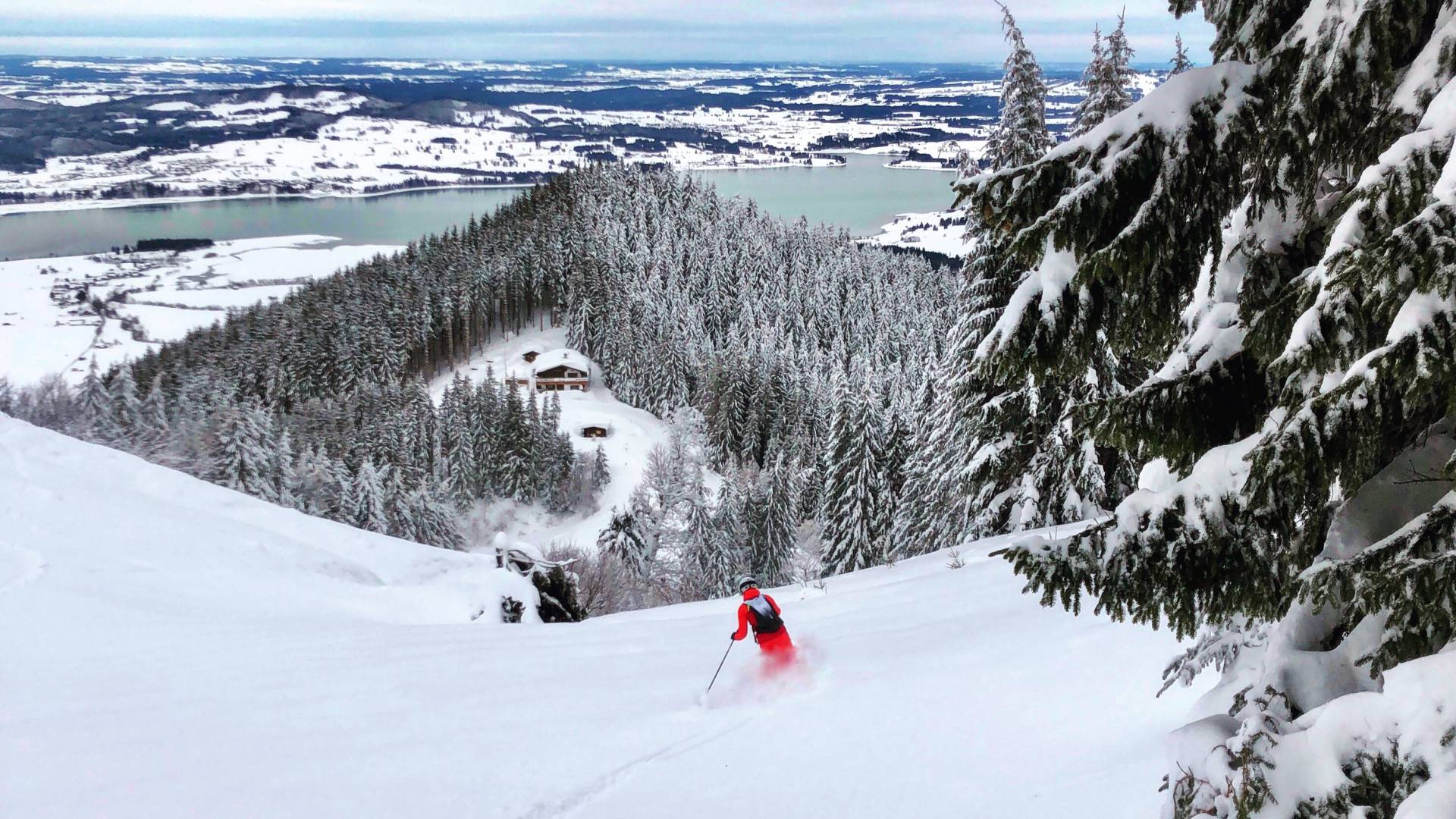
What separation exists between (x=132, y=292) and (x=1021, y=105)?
129875mm

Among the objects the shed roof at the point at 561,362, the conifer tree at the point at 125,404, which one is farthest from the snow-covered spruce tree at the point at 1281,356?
the shed roof at the point at 561,362

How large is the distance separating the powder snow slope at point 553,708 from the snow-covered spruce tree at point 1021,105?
8049 millimetres

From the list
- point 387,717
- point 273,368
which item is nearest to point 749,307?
point 273,368

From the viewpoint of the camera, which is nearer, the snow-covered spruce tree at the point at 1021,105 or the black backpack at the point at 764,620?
the black backpack at the point at 764,620

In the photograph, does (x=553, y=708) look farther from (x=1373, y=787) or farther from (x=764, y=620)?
(x=1373, y=787)

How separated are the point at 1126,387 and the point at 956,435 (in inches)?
189

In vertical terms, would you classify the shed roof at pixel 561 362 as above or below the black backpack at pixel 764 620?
below

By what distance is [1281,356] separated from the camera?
2.57m

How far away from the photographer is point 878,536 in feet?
94.9

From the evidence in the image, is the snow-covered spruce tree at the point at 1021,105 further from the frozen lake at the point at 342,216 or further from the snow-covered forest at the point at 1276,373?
the frozen lake at the point at 342,216

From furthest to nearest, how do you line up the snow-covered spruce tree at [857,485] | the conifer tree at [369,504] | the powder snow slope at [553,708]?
the conifer tree at [369,504], the snow-covered spruce tree at [857,485], the powder snow slope at [553,708]

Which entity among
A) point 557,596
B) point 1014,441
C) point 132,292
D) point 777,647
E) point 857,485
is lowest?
point 132,292

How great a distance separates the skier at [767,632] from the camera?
8.07m

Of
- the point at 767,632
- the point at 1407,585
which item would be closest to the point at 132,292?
the point at 767,632
